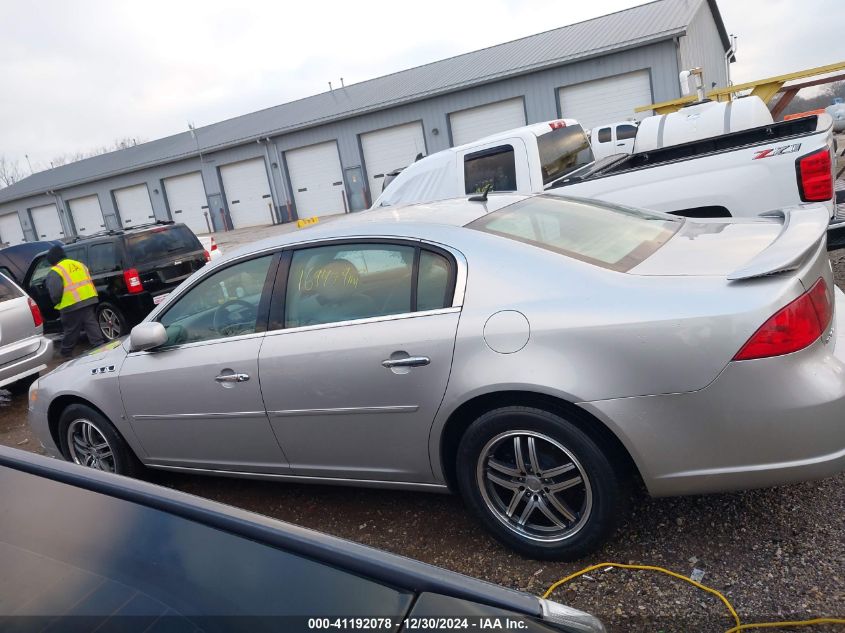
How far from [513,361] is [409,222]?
1005mm

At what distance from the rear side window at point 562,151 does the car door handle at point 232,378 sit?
5116mm

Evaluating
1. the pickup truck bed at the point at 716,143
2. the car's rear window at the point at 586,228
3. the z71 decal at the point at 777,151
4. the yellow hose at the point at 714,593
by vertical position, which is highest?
the pickup truck bed at the point at 716,143

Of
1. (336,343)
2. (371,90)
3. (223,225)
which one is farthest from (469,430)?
(223,225)

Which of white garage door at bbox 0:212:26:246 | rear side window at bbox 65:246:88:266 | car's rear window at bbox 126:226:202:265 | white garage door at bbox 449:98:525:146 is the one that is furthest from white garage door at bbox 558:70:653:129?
white garage door at bbox 0:212:26:246

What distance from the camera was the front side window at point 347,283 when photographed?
10.2 feet

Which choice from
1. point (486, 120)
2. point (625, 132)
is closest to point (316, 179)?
point (486, 120)

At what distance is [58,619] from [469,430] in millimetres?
1758

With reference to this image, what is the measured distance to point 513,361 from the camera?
2.67m

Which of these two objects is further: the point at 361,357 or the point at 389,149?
the point at 389,149

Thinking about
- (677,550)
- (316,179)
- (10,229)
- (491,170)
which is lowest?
(677,550)

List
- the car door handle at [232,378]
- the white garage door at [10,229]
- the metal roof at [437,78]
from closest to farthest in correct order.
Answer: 1. the car door handle at [232,378]
2. the metal roof at [437,78]
3. the white garage door at [10,229]

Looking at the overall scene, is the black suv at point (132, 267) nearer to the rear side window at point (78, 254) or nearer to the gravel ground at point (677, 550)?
the rear side window at point (78, 254)

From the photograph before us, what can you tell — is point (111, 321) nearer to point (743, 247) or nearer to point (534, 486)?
point (534, 486)

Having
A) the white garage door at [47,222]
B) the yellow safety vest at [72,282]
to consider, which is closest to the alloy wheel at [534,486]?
the yellow safety vest at [72,282]
